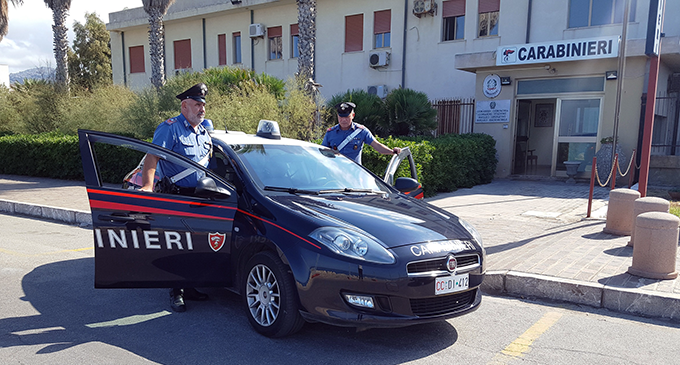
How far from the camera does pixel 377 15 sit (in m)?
20.5

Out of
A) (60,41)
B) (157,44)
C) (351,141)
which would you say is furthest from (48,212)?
(60,41)

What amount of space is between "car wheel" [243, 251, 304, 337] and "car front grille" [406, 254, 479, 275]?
850 mm

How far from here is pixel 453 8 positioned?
18.7m

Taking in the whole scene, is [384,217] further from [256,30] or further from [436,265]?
[256,30]

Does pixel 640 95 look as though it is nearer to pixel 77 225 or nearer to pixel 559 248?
pixel 559 248

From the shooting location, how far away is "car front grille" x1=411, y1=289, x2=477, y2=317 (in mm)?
3463

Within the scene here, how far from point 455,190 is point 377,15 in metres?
11.1

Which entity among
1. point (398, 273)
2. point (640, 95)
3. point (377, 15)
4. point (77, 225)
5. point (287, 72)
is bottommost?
point (77, 225)

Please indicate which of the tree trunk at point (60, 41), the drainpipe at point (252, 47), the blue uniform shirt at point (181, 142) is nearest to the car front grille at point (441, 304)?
the blue uniform shirt at point (181, 142)

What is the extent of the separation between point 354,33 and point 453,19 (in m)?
4.33

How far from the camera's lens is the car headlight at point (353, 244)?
3.38 meters

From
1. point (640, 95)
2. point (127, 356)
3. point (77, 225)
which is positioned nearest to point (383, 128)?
point (640, 95)

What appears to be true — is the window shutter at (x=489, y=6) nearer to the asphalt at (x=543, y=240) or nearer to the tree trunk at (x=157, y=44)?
the asphalt at (x=543, y=240)

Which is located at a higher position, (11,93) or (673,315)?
(11,93)
